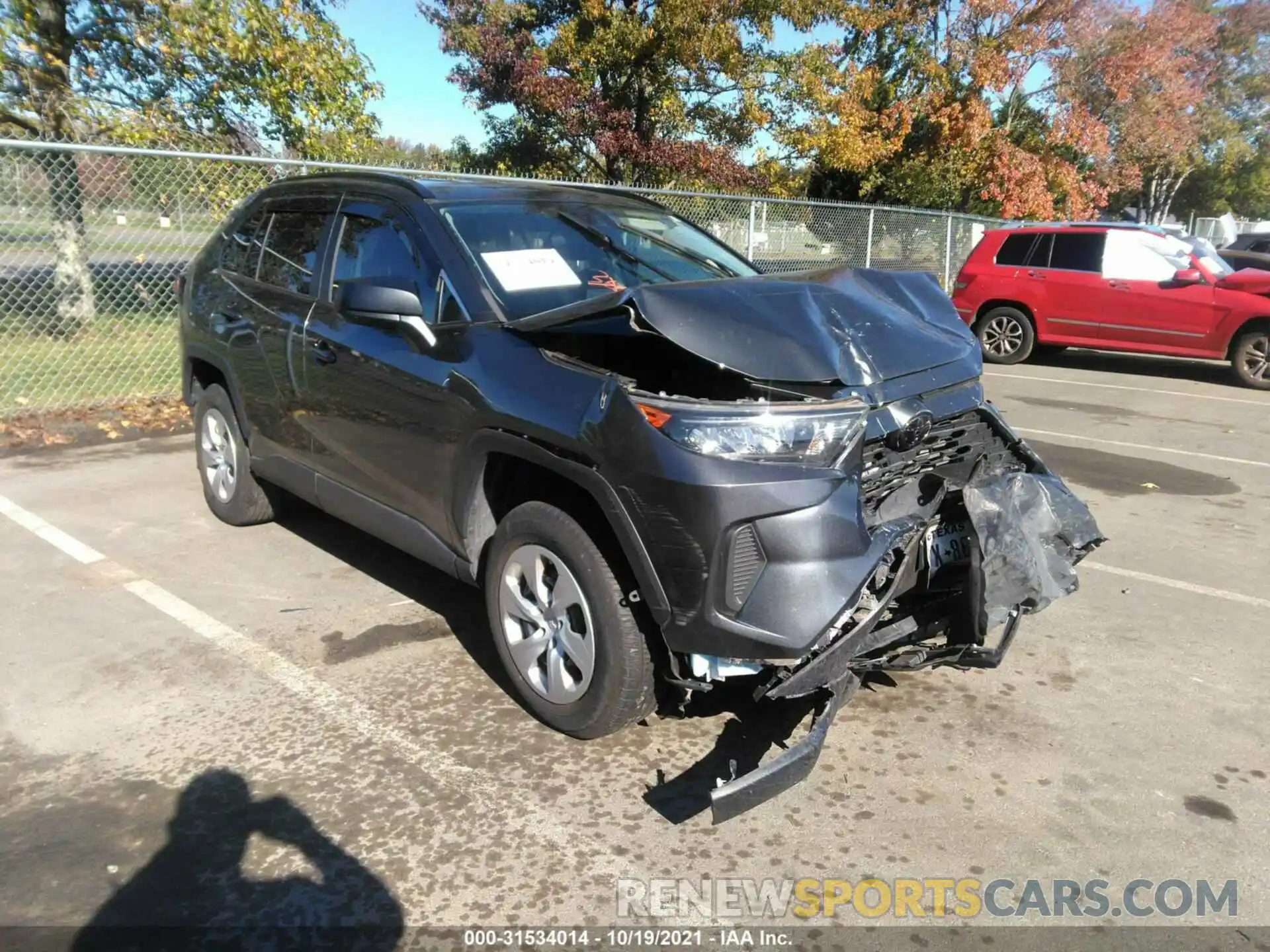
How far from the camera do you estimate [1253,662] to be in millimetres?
4016

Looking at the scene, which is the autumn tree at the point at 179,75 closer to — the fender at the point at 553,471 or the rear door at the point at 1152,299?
the fender at the point at 553,471

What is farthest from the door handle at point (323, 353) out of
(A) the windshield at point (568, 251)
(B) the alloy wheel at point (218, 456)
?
(B) the alloy wheel at point (218, 456)

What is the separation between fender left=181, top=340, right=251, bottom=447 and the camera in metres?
5.03

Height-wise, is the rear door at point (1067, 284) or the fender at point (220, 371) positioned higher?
the rear door at point (1067, 284)

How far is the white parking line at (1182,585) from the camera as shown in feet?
15.3

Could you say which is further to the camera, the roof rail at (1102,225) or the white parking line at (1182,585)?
the roof rail at (1102,225)

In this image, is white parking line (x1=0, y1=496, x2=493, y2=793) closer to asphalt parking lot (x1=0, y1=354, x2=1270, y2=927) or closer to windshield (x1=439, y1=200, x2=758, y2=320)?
asphalt parking lot (x1=0, y1=354, x2=1270, y2=927)

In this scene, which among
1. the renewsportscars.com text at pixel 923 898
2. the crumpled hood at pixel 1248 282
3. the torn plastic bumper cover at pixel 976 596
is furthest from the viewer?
the crumpled hood at pixel 1248 282

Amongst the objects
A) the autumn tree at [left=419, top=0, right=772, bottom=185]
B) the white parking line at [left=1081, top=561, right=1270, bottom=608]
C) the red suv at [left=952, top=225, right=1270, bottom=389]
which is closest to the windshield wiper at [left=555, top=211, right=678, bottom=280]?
the white parking line at [left=1081, top=561, right=1270, bottom=608]

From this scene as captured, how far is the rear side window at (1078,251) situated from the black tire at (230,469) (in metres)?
10.2

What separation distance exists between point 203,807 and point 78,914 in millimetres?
487

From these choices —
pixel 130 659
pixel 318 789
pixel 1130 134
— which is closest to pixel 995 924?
pixel 318 789

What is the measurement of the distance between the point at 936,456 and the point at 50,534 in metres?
4.80

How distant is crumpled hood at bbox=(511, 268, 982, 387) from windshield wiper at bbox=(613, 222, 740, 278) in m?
0.85
